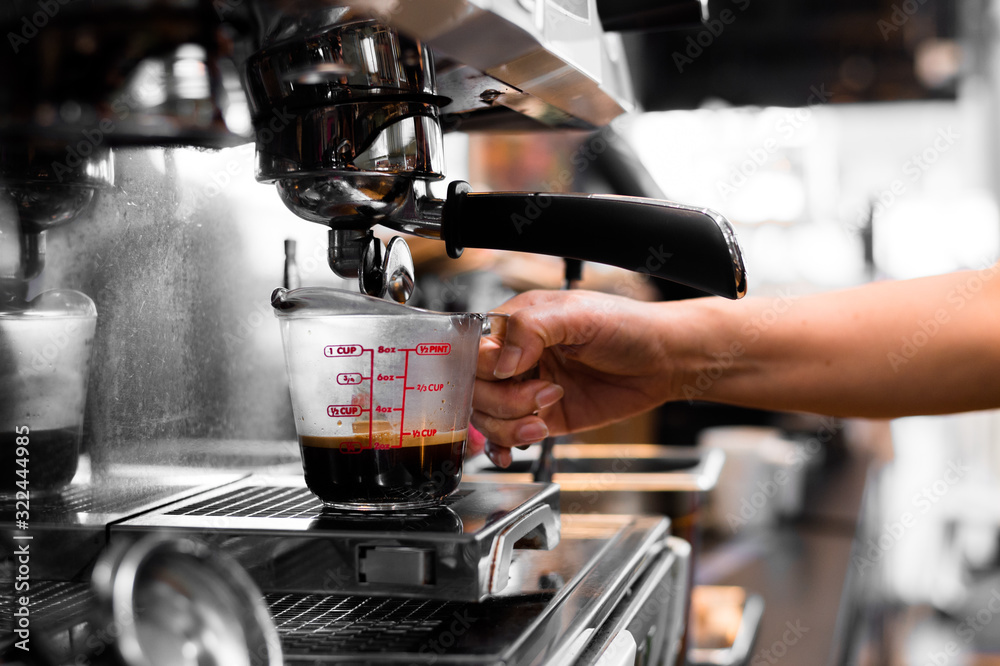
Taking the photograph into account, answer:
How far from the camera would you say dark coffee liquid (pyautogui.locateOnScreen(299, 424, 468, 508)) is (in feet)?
1.89

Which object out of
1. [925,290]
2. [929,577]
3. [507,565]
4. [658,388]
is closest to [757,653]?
[658,388]

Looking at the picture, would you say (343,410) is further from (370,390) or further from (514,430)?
(514,430)

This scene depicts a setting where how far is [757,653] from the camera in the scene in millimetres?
997

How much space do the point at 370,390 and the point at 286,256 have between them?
20 centimetres

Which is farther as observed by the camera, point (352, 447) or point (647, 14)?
point (647, 14)

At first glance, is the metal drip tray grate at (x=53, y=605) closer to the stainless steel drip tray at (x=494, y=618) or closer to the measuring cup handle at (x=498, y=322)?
the stainless steel drip tray at (x=494, y=618)

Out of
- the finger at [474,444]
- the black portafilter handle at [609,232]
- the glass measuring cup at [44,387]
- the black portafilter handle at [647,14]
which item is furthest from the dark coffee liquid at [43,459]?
the finger at [474,444]

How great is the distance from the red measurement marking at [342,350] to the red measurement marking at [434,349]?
0.04 m

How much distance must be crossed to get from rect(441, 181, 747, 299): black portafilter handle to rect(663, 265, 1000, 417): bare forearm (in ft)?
1.10

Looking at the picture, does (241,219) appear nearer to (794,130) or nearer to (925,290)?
(925,290)

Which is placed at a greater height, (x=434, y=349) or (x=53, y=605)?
(x=434, y=349)

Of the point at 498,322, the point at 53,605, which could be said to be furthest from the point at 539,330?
the point at 53,605

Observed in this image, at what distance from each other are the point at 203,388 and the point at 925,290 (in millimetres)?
723

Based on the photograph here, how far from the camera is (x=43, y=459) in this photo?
57 centimetres
